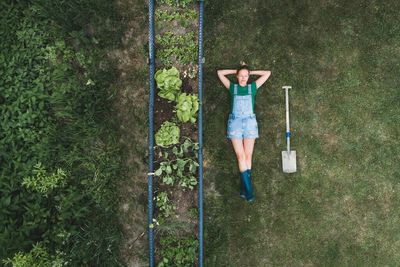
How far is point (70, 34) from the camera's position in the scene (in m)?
6.92

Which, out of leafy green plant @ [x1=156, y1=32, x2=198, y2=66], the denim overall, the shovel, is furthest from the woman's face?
leafy green plant @ [x1=156, y1=32, x2=198, y2=66]

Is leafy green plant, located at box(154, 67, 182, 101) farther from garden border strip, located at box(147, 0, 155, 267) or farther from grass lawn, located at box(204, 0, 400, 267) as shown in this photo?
grass lawn, located at box(204, 0, 400, 267)

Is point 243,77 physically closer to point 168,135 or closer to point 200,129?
point 200,129

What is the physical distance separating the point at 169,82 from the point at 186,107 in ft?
1.52

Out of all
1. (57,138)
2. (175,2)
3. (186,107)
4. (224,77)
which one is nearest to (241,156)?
(186,107)

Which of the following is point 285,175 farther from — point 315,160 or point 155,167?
point 155,167

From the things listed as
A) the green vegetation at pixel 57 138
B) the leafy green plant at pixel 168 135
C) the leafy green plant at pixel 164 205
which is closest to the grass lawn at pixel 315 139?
the leafy green plant at pixel 164 205

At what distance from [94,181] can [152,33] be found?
8.10 feet

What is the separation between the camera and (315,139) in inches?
284

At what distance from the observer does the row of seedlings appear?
6906mm

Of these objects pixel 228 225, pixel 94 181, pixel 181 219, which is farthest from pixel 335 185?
pixel 94 181

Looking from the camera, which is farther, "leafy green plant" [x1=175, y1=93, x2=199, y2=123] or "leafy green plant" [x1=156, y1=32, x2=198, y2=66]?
"leafy green plant" [x1=156, y1=32, x2=198, y2=66]

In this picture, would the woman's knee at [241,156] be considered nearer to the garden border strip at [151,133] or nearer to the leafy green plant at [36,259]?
the garden border strip at [151,133]

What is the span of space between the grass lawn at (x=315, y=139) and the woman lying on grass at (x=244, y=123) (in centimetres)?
25
